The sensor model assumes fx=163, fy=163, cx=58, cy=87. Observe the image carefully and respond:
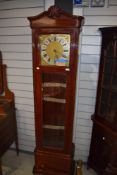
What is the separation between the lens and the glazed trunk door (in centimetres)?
179

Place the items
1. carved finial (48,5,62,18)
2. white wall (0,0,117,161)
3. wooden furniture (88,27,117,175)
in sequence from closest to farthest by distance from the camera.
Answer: carved finial (48,5,62,18) < wooden furniture (88,27,117,175) < white wall (0,0,117,161)

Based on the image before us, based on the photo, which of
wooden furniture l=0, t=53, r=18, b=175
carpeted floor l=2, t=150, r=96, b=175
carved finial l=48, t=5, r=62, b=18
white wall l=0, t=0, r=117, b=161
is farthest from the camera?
carpeted floor l=2, t=150, r=96, b=175

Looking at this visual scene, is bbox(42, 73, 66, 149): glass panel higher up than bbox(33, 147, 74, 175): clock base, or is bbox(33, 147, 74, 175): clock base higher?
bbox(42, 73, 66, 149): glass panel

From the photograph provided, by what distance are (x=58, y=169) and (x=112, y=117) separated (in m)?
0.95

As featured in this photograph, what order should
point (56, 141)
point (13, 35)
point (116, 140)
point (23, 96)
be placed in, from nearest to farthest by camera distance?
point (116, 140) → point (56, 141) → point (13, 35) → point (23, 96)

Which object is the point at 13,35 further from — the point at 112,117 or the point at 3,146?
the point at 112,117

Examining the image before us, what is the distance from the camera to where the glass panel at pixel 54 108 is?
1.84 meters

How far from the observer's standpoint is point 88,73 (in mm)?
2092

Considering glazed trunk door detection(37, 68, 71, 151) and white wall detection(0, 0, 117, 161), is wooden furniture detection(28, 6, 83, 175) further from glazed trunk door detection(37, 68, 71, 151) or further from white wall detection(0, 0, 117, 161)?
white wall detection(0, 0, 117, 161)

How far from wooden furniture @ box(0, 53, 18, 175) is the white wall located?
0.10 metres

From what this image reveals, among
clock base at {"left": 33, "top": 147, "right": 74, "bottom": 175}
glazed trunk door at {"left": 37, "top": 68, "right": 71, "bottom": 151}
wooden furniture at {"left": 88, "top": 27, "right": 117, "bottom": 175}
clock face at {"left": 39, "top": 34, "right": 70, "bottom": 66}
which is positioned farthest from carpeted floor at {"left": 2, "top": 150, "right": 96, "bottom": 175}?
clock face at {"left": 39, "top": 34, "right": 70, "bottom": 66}

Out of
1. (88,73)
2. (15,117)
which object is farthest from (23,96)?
(88,73)

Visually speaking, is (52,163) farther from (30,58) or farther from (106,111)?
(30,58)

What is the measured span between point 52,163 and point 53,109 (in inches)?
27.6
